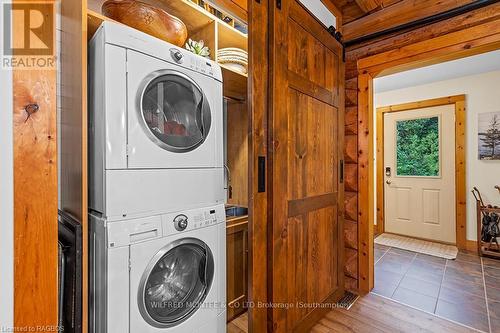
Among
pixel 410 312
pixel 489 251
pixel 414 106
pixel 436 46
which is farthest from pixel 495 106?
pixel 410 312

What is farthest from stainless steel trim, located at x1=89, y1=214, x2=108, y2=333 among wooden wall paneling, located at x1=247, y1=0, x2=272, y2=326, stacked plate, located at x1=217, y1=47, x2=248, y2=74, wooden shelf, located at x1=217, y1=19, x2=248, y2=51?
wooden shelf, located at x1=217, y1=19, x2=248, y2=51

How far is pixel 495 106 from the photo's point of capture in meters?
3.34

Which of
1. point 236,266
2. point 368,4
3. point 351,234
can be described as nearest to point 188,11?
point 368,4

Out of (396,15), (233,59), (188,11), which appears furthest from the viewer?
(396,15)

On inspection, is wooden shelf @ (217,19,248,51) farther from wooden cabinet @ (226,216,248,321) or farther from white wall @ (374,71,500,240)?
white wall @ (374,71,500,240)

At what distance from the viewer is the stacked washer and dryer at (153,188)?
107 cm

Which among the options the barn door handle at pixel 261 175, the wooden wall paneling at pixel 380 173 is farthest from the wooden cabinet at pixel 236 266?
the wooden wall paneling at pixel 380 173

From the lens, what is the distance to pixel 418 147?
404cm

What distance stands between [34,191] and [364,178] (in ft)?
7.81

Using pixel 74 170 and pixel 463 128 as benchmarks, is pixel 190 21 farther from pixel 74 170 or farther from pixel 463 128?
pixel 463 128

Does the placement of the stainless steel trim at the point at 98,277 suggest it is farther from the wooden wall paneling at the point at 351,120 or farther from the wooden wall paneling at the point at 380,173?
the wooden wall paneling at the point at 380,173

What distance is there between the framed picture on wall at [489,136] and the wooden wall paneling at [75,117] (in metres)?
4.54

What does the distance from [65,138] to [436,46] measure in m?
2.70

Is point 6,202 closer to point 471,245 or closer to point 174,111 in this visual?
point 174,111
